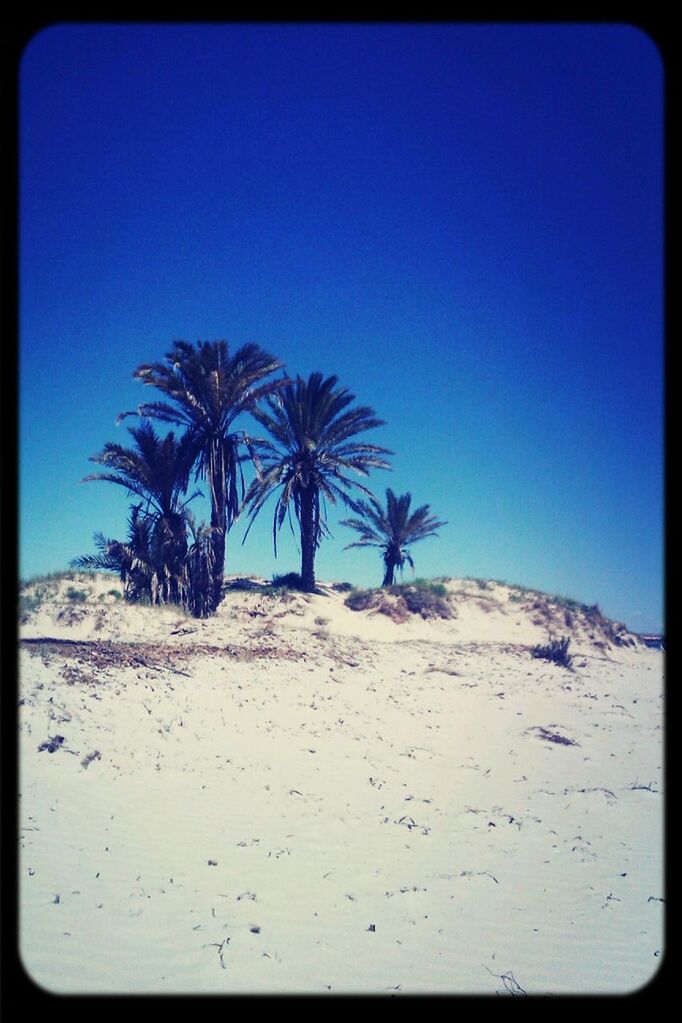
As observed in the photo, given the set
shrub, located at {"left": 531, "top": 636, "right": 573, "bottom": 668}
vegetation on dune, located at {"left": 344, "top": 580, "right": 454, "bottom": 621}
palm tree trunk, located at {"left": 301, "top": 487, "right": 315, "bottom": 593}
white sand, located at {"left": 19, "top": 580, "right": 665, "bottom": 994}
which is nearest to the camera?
white sand, located at {"left": 19, "top": 580, "right": 665, "bottom": 994}

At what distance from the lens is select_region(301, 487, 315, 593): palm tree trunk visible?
776 inches

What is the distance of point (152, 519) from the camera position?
16.2 metres

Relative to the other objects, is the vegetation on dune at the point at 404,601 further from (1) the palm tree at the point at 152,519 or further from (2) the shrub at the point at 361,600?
(1) the palm tree at the point at 152,519

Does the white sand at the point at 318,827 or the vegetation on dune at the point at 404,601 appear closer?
the white sand at the point at 318,827

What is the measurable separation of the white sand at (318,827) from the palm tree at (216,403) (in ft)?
20.8

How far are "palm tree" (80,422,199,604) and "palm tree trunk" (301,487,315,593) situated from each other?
401 centimetres

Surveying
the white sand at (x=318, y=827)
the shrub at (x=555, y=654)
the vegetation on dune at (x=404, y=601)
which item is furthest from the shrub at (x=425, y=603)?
the white sand at (x=318, y=827)

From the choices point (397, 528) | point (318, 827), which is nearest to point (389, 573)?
point (397, 528)

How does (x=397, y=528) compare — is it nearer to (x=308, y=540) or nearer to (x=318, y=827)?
(x=308, y=540)

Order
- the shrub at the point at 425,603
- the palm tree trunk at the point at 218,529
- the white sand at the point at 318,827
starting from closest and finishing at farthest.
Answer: the white sand at the point at 318,827 < the palm tree trunk at the point at 218,529 < the shrub at the point at 425,603

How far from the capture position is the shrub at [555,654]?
14.9m

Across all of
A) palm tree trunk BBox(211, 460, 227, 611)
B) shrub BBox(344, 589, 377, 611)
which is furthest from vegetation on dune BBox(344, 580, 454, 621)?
palm tree trunk BBox(211, 460, 227, 611)

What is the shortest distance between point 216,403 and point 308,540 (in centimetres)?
570

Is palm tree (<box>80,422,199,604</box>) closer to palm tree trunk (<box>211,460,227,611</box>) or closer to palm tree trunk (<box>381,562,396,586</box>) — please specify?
palm tree trunk (<box>211,460,227,611</box>)
